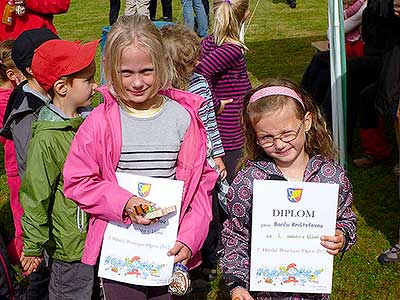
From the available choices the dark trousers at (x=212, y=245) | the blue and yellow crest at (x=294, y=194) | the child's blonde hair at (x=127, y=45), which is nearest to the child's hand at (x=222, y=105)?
the dark trousers at (x=212, y=245)

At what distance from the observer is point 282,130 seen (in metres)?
2.23

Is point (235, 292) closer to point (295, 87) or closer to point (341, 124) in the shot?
point (295, 87)

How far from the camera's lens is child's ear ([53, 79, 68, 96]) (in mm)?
2699

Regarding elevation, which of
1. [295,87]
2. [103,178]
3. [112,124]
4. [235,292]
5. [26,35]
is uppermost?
[26,35]

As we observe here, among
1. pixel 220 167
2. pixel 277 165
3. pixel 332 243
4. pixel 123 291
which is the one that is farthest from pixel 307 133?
pixel 220 167

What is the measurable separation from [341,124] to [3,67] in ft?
8.61

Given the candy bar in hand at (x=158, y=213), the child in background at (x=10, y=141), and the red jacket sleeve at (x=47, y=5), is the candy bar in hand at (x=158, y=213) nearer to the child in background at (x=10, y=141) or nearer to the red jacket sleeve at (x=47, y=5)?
the child in background at (x=10, y=141)

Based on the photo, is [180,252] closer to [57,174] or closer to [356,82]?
[57,174]

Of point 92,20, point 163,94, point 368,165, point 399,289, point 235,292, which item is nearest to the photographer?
point 235,292

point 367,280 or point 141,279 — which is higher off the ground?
point 141,279

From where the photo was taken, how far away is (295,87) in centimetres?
241

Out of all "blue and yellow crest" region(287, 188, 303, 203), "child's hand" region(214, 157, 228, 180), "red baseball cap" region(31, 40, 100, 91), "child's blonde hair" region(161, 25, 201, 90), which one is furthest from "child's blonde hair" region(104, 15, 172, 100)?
"child's hand" region(214, 157, 228, 180)

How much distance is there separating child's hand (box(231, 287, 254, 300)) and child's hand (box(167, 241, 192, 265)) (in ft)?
0.83

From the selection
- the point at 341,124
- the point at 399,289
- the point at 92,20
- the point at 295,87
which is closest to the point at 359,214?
the point at 341,124
